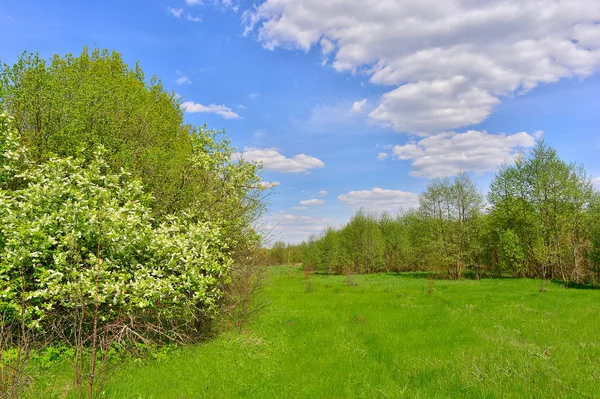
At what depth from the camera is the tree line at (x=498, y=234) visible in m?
37.6

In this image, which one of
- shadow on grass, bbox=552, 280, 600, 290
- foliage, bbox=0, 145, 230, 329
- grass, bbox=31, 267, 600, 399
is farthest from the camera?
shadow on grass, bbox=552, 280, 600, 290

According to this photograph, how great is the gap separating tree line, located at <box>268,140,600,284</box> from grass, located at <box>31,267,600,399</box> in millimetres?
14453

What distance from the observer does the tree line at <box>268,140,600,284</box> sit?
123ft

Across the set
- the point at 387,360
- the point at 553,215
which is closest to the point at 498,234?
the point at 553,215

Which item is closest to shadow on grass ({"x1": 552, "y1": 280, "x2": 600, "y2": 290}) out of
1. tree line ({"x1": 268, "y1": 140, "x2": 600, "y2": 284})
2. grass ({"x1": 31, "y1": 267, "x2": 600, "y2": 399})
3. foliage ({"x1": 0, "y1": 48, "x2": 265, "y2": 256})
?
tree line ({"x1": 268, "y1": 140, "x2": 600, "y2": 284})

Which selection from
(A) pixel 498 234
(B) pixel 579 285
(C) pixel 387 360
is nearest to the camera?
(C) pixel 387 360

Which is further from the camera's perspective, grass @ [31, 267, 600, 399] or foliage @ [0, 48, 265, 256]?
foliage @ [0, 48, 265, 256]

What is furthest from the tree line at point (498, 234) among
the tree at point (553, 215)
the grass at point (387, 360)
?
the grass at point (387, 360)

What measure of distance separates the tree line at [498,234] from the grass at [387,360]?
569 inches

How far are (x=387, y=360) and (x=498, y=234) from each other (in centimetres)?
4204

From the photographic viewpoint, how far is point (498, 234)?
1797 inches

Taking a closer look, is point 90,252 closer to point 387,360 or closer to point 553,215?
point 387,360

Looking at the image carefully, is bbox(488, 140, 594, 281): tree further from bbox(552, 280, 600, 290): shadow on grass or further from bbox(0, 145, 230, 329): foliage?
bbox(0, 145, 230, 329): foliage

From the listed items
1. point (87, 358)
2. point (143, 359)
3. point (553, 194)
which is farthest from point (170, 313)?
point (553, 194)
